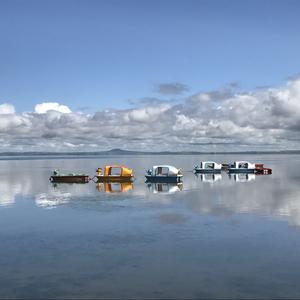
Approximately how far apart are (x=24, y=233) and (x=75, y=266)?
12377 mm

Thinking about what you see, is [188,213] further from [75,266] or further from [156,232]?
[75,266]

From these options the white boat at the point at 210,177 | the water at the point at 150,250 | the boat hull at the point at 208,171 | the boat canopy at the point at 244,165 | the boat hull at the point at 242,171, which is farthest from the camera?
the boat canopy at the point at 244,165

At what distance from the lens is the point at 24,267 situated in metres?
26.0

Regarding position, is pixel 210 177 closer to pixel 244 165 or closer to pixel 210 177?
pixel 210 177

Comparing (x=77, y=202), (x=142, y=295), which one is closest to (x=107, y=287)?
(x=142, y=295)

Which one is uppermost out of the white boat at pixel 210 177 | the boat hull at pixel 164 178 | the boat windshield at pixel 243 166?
the boat windshield at pixel 243 166

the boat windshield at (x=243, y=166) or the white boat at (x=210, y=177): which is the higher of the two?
the boat windshield at (x=243, y=166)

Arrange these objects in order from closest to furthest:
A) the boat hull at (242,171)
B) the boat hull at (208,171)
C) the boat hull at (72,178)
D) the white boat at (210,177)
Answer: the boat hull at (72,178)
the white boat at (210,177)
the boat hull at (242,171)
the boat hull at (208,171)

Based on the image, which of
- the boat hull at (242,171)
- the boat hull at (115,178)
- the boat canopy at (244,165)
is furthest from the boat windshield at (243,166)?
the boat hull at (115,178)

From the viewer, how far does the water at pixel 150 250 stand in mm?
22344

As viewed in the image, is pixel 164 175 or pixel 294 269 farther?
pixel 164 175

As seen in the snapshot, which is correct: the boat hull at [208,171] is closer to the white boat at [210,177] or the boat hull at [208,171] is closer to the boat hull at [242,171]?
the white boat at [210,177]

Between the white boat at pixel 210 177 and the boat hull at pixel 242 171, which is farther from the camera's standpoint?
the boat hull at pixel 242 171

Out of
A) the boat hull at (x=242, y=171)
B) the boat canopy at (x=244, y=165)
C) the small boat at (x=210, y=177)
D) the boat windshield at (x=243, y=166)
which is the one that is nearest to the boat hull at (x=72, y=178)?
the small boat at (x=210, y=177)
